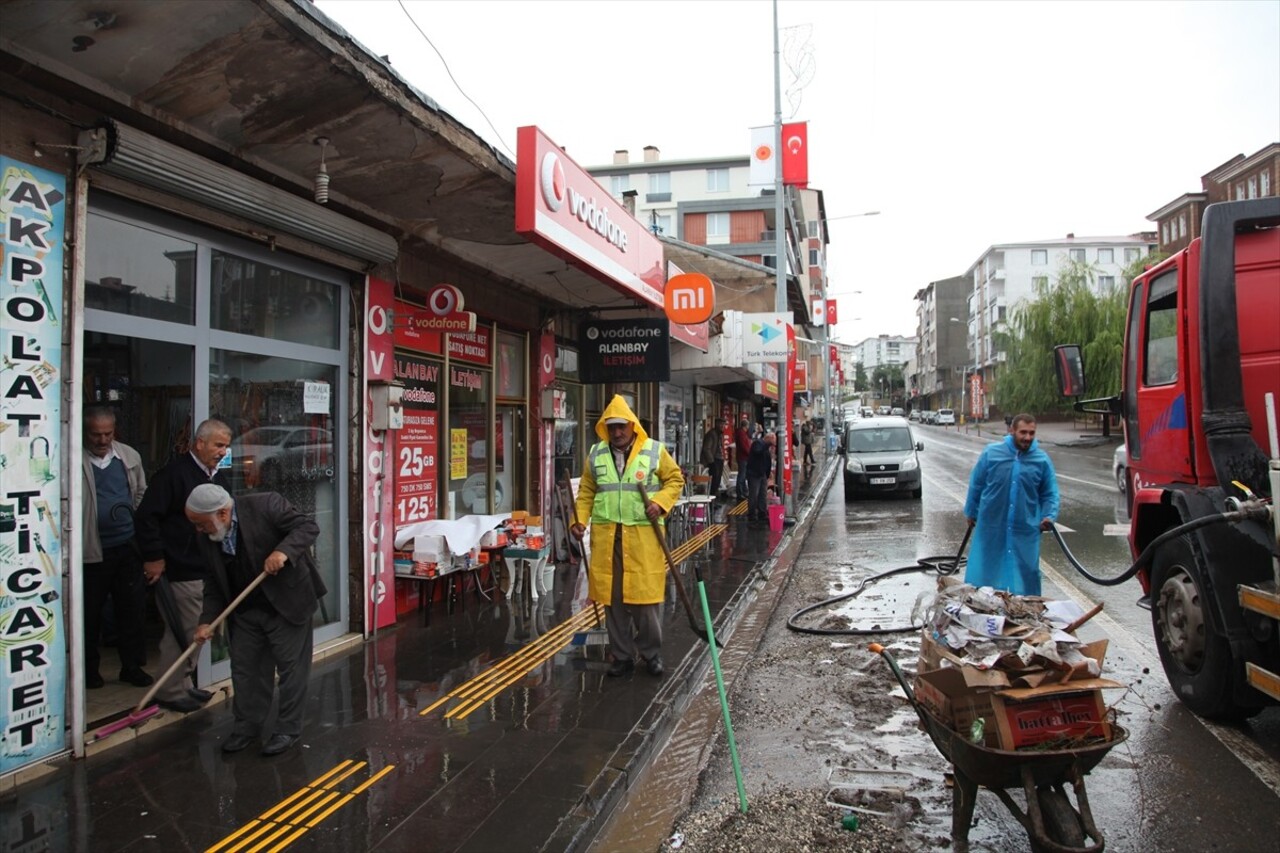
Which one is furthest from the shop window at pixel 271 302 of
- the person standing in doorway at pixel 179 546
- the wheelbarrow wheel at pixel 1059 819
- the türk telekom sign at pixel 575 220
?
the wheelbarrow wheel at pixel 1059 819

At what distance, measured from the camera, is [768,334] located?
13500 mm

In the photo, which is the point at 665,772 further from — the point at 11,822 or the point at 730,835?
the point at 11,822

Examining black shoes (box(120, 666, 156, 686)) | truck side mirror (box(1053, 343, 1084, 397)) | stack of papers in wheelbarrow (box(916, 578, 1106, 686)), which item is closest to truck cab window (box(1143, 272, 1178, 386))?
truck side mirror (box(1053, 343, 1084, 397))

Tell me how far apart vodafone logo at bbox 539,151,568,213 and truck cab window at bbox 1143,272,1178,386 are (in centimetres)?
417

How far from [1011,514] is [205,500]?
17.3ft

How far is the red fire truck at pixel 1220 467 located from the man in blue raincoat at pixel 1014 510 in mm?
806

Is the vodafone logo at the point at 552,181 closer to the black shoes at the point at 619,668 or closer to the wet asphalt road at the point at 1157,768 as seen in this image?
the black shoes at the point at 619,668

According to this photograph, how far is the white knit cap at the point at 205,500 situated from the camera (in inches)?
158

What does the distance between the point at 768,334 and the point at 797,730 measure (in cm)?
947

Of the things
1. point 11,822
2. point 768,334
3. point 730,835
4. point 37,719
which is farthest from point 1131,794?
point 768,334

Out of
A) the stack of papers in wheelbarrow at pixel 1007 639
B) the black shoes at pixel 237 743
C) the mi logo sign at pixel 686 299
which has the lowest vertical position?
the black shoes at pixel 237 743

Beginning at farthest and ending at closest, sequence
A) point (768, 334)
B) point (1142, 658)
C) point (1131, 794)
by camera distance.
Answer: point (768, 334) < point (1142, 658) < point (1131, 794)

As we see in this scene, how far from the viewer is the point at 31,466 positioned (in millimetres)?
3842

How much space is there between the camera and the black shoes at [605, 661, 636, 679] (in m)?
5.65
